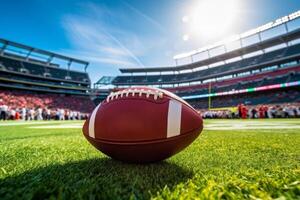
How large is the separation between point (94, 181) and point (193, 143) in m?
1.95

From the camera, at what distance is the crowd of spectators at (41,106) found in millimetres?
20094

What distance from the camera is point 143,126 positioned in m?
1.43

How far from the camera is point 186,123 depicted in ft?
5.14

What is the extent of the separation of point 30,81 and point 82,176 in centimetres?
3986

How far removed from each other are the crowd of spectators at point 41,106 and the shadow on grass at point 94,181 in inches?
811

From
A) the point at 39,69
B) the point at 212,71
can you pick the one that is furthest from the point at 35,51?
the point at 212,71

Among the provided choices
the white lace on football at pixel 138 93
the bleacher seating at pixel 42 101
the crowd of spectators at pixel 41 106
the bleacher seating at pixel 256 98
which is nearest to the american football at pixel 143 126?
the white lace on football at pixel 138 93

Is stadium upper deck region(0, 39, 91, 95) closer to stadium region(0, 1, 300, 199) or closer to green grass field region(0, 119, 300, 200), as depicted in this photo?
stadium region(0, 1, 300, 199)

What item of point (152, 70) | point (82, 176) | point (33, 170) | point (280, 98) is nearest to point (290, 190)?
point (82, 176)

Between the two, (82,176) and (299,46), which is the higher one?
(299,46)

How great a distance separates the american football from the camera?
4.71ft

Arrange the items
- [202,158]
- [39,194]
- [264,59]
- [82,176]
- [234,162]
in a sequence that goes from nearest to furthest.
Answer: [39,194]
[82,176]
[234,162]
[202,158]
[264,59]

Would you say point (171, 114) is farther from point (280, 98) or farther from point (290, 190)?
point (280, 98)

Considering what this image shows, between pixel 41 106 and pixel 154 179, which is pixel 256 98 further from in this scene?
pixel 154 179
